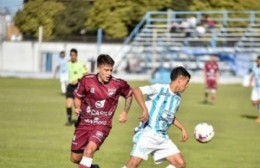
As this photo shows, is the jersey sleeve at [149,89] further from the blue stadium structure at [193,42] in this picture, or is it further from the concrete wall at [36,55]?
the concrete wall at [36,55]

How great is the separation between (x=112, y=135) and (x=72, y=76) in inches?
120

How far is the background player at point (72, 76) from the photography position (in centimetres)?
2019

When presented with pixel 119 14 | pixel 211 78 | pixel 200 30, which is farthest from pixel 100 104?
pixel 119 14

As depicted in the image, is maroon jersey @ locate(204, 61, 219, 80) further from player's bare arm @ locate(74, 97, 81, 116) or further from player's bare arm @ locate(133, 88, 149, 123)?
player's bare arm @ locate(133, 88, 149, 123)

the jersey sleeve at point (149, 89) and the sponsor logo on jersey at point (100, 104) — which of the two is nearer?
the jersey sleeve at point (149, 89)

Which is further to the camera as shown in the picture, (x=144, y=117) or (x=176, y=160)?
(x=176, y=160)

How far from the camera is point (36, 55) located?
5469 cm

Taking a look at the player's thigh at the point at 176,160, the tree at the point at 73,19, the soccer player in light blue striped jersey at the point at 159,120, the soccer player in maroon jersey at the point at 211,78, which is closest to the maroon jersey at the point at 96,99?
the soccer player in light blue striped jersey at the point at 159,120

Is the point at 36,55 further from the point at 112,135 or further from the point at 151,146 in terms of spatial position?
the point at 151,146

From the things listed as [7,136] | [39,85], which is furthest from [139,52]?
[7,136]

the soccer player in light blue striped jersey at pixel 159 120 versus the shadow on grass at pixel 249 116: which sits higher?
the soccer player in light blue striped jersey at pixel 159 120

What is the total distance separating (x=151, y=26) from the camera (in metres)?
51.7

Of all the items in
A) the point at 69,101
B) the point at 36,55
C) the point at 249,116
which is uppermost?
the point at 69,101

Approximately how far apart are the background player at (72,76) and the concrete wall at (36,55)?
3093 cm
